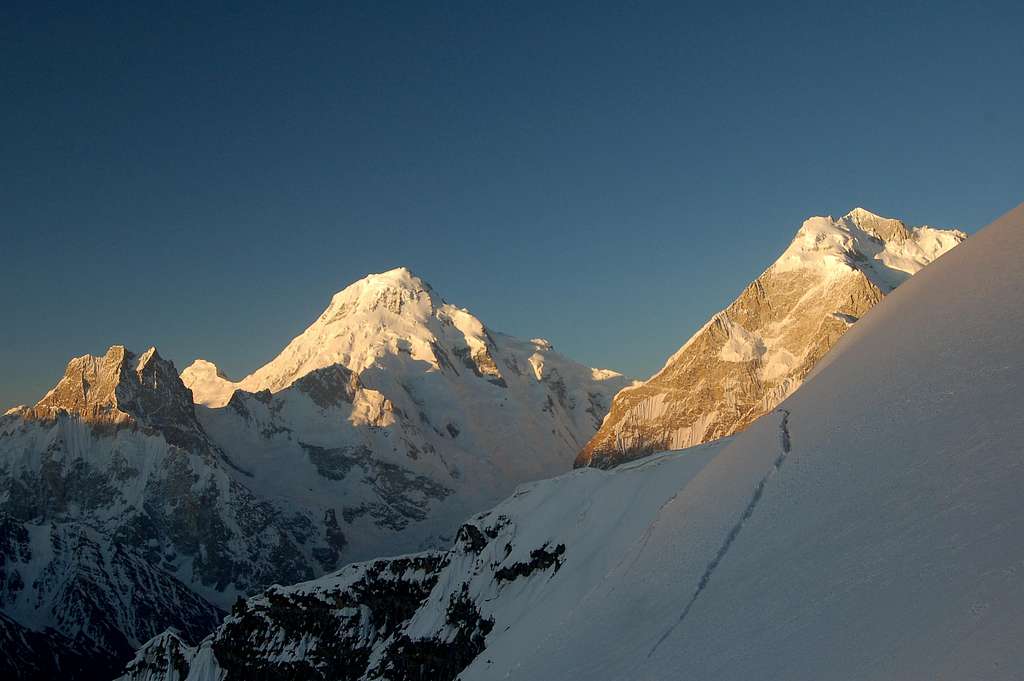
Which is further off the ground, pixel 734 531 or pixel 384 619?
pixel 734 531

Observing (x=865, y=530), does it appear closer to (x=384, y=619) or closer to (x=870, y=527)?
(x=870, y=527)

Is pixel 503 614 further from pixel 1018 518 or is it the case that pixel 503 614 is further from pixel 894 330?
pixel 1018 518

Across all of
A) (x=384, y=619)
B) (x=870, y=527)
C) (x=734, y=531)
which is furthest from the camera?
(x=384, y=619)

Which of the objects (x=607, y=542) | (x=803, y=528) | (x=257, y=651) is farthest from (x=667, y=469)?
(x=257, y=651)

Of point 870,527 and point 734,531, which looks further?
point 734,531

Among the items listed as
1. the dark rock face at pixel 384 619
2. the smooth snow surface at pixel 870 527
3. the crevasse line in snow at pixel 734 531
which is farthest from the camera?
the dark rock face at pixel 384 619

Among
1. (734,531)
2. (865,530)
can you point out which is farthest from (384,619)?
(865,530)

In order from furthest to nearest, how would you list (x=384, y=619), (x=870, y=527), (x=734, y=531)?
(x=384, y=619)
(x=734, y=531)
(x=870, y=527)

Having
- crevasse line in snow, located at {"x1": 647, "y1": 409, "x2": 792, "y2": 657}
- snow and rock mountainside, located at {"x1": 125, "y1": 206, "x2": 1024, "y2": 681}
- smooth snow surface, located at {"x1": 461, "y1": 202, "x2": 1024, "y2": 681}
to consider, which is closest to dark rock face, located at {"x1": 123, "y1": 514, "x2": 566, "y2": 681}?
snow and rock mountainside, located at {"x1": 125, "y1": 206, "x2": 1024, "y2": 681}

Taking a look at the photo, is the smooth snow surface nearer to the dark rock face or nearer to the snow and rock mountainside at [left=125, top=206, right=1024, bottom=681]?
the snow and rock mountainside at [left=125, top=206, right=1024, bottom=681]

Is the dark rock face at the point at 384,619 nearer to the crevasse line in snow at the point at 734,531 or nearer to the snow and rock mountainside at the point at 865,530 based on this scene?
the snow and rock mountainside at the point at 865,530

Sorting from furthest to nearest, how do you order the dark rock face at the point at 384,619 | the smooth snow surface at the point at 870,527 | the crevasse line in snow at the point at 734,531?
1. the dark rock face at the point at 384,619
2. the crevasse line in snow at the point at 734,531
3. the smooth snow surface at the point at 870,527

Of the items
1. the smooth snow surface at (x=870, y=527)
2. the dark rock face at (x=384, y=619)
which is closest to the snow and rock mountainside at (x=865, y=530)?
the smooth snow surface at (x=870, y=527)
